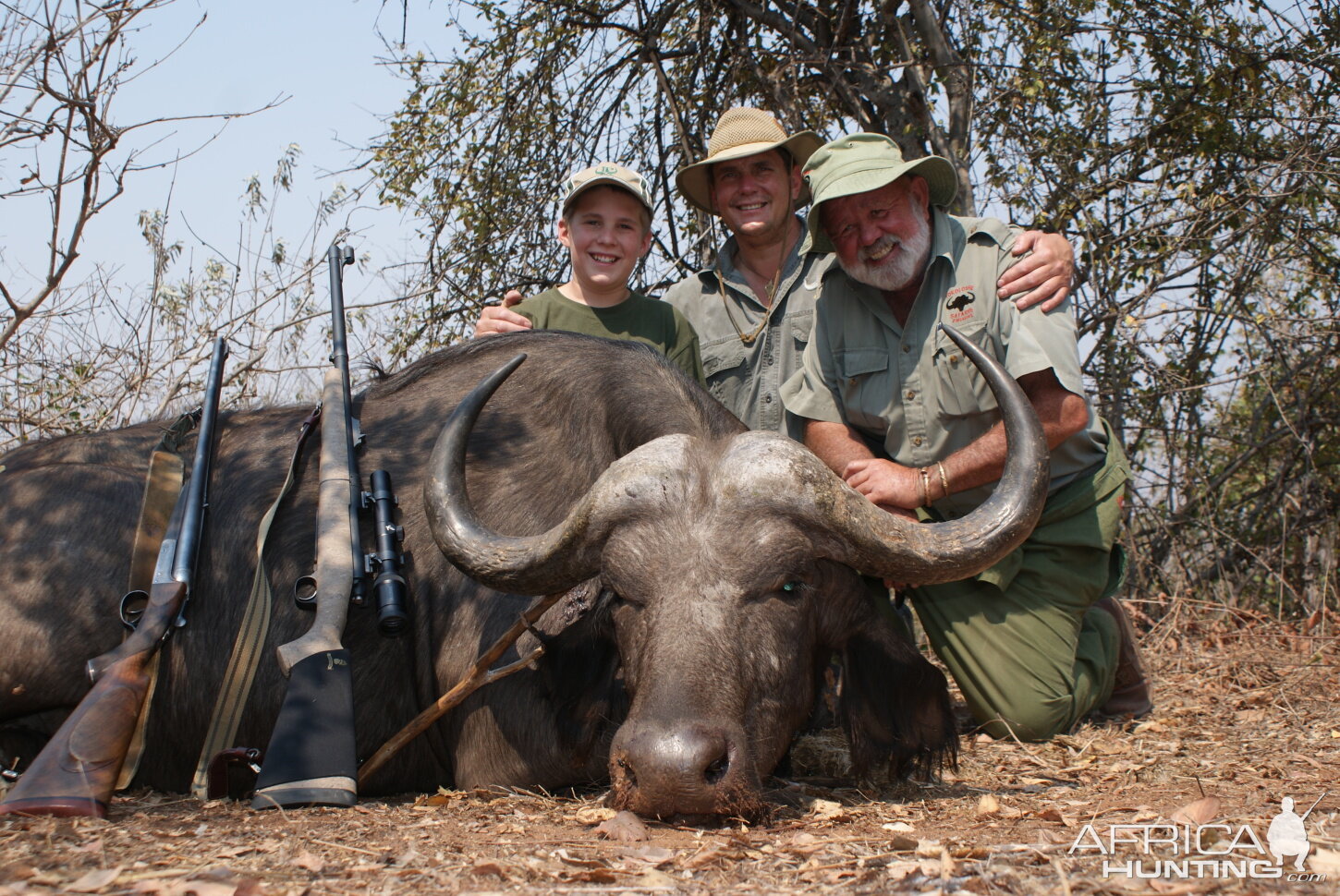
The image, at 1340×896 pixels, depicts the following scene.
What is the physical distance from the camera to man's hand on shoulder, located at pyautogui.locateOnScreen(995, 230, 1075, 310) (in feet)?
15.5

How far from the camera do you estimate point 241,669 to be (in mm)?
4051

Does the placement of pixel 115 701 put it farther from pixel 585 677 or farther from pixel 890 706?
pixel 890 706

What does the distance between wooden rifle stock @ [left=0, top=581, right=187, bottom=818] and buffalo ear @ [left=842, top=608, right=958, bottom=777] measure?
2.32 m

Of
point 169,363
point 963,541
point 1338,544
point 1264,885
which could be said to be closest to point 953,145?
point 1338,544

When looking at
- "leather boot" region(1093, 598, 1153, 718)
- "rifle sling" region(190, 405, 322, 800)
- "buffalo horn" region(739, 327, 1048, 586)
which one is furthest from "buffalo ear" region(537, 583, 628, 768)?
"leather boot" region(1093, 598, 1153, 718)

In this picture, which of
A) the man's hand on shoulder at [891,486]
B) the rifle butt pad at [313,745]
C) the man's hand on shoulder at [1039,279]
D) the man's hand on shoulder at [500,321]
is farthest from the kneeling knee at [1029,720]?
the man's hand on shoulder at [500,321]

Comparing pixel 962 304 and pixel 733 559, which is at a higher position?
pixel 962 304

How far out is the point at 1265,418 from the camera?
26.7ft

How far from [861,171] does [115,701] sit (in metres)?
3.43

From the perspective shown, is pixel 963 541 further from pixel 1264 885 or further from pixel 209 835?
pixel 209 835

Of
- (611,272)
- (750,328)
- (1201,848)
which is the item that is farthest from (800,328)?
(1201,848)

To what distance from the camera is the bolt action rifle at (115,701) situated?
10.1ft

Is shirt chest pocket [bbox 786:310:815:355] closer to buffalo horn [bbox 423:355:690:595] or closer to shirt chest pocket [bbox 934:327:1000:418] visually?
shirt chest pocket [bbox 934:327:1000:418]

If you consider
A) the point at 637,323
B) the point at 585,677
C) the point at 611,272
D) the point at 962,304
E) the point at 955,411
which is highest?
the point at 611,272
